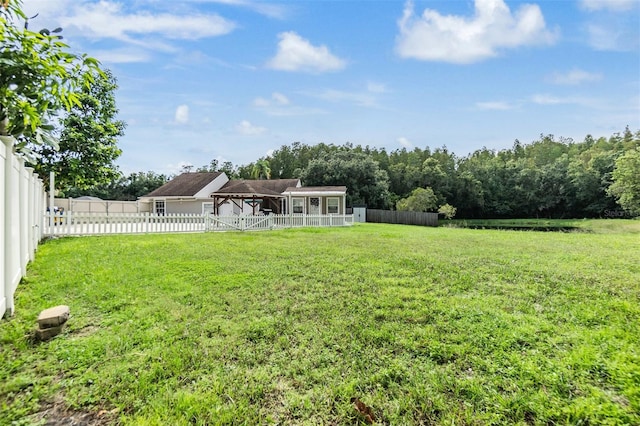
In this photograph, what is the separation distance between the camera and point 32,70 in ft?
7.91

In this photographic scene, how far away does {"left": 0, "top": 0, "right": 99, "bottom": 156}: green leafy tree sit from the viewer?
230 cm

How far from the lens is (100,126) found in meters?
13.5

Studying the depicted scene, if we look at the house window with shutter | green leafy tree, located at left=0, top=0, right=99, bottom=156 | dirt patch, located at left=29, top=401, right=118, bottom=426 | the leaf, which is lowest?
dirt patch, located at left=29, top=401, right=118, bottom=426

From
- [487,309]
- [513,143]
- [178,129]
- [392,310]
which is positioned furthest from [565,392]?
[513,143]

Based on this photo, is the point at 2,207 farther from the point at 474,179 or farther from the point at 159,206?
the point at 474,179

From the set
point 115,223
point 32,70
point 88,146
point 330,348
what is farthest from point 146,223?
point 330,348

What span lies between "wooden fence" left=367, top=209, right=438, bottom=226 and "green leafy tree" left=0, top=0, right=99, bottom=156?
1054 inches

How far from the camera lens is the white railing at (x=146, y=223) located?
10539mm

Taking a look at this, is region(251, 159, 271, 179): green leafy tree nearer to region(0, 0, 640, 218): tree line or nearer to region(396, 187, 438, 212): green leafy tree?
region(0, 0, 640, 218): tree line

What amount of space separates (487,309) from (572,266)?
3605 millimetres

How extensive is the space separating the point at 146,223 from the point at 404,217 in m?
21.1

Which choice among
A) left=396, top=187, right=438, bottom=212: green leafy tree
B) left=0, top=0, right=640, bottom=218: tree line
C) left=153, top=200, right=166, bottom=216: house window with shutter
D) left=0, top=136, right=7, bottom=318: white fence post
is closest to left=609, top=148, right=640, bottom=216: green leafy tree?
left=0, top=0, right=640, bottom=218: tree line

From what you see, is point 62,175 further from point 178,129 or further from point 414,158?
point 414,158

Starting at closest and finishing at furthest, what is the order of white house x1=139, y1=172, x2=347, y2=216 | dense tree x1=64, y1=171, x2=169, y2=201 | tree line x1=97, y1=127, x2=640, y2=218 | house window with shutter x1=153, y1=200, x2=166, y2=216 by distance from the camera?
1. white house x1=139, y1=172, x2=347, y2=216
2. house window with shutter x1=153, y1=200, x2=166, y2=216
3. tree line x1=97, y1=127, x2=640, y2=218
4. dense tree x1=64, y1=171, x2=169, y2=201
